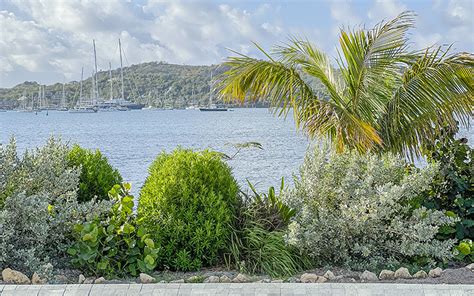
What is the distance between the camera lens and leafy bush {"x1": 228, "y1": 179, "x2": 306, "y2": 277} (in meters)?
4.13

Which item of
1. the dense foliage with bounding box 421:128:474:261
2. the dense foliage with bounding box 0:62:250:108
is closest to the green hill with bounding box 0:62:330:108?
the dense foliage with bounding box 0:62:250:108

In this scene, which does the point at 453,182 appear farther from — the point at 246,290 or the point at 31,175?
the point at 31,175

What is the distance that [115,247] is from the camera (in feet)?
12.7

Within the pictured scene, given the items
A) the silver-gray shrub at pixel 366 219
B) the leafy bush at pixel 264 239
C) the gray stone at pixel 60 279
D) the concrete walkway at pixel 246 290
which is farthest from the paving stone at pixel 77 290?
the silver-gray shrub at pixel 366 219

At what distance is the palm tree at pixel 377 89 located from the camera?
509 centimetres

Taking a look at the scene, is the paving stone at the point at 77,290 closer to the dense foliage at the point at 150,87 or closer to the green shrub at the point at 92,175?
the green shrub at the point at 92,175

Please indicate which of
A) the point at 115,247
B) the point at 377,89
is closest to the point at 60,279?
the point at 115,247

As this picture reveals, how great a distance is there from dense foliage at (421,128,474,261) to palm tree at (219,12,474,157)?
0.18 metres

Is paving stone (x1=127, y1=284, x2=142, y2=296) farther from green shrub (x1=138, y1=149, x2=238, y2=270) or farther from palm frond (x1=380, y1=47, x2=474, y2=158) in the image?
palm frond (x1=380, y1=47, x2=474, y2=158)

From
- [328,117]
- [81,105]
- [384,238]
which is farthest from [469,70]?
[81,105]

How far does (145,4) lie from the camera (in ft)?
28.0

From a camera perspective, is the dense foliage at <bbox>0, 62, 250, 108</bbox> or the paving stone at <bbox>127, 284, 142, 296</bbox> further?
the dense foliage at <bbox>0, 62, 250, 108</bbox>

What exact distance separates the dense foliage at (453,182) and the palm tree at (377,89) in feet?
0.59

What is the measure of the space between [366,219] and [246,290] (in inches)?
60.9
